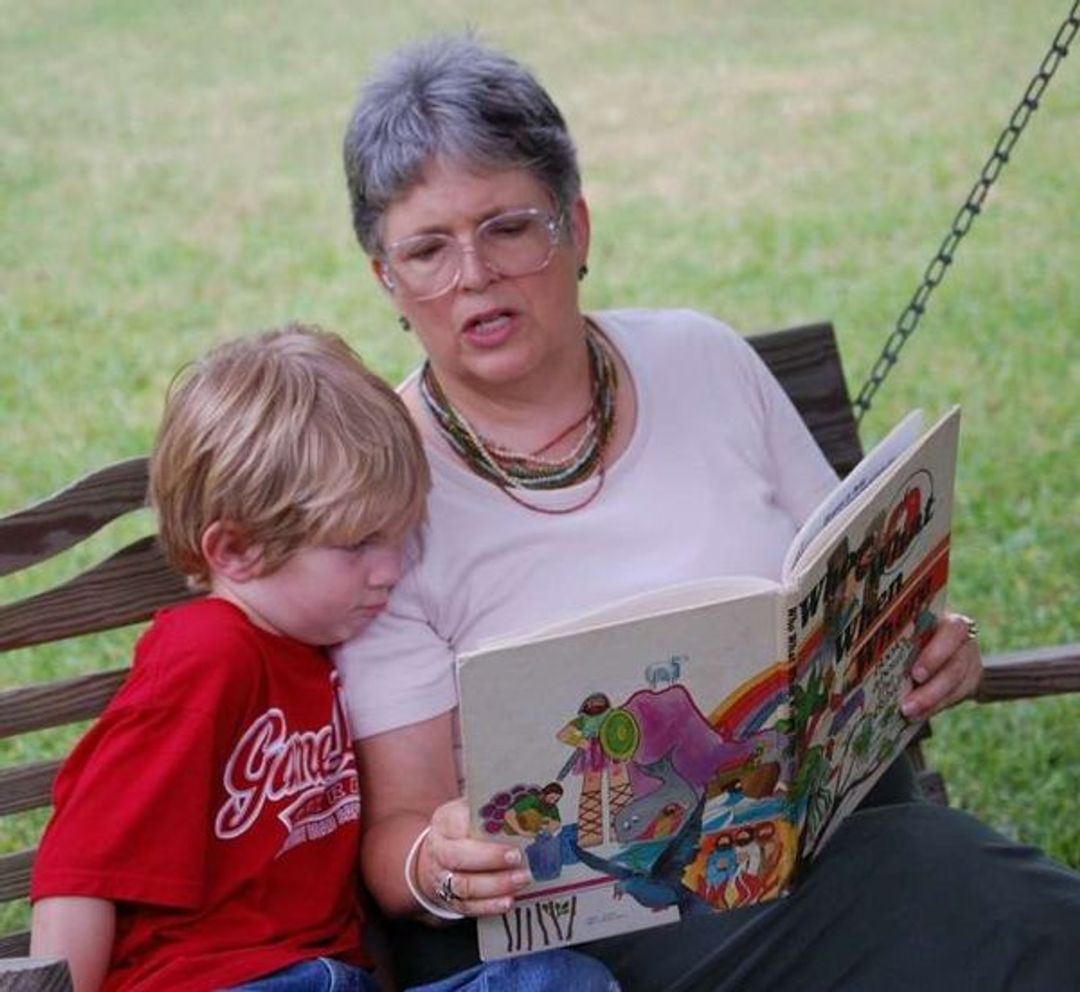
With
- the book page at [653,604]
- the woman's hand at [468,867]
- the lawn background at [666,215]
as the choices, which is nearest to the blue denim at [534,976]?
the woman's hand at [468,867]

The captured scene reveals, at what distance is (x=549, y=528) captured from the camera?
9.02ft

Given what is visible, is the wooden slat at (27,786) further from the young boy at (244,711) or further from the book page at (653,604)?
the book page at (653,604)

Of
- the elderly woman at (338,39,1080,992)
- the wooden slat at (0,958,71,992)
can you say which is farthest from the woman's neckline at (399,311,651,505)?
the wooden slat at (0,958,71,992)

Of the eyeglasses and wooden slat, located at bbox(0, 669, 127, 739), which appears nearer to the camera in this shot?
the eyeglasses

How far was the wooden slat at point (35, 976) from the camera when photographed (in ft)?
6.59

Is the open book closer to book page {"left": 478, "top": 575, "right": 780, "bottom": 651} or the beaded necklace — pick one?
book page {"left": 478, "top": 575, "right": 780, "bottom": 651}

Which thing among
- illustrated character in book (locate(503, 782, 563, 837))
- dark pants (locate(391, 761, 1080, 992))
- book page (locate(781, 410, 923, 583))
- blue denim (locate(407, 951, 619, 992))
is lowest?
dark pants (locate(391, 761, 1080, 992))

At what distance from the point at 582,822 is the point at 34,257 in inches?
258

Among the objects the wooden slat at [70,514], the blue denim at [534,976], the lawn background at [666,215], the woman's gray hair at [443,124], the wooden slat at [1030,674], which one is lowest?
the lawn background at [666,215]

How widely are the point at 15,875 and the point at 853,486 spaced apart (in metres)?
1.28

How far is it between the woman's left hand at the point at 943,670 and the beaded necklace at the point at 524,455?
48cm

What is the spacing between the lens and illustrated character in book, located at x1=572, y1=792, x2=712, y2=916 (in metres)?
2.37

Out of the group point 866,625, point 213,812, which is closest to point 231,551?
point 213,812

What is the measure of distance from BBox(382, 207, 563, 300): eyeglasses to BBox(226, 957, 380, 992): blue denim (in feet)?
2.79
